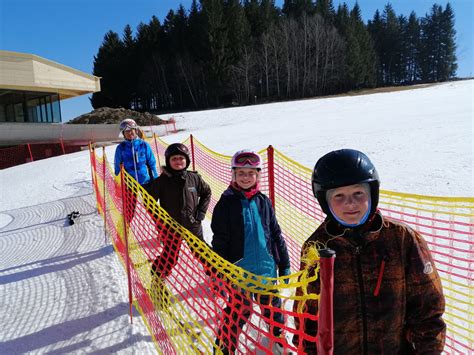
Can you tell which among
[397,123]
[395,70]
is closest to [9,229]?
[397,123]

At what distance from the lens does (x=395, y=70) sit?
6731 centimetres

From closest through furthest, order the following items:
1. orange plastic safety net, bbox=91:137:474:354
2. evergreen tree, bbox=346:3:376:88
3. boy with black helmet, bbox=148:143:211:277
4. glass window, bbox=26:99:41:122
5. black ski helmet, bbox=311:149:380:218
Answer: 1. black ski helmet, bbox=311:149:380:218
2. orange plastic safety net, bbox=91:137:474:354
3. boy with black helmet, bbox=148:143:211:277
4. glass window, bbox=26:99:41:122
5. evergreen tree, bbox=346:3:376:88

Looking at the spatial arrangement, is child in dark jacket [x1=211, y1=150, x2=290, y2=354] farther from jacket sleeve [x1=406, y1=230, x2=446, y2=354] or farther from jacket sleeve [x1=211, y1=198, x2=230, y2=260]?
jacket sleeve [x1=406, y1=230, x2=446, y2=354]

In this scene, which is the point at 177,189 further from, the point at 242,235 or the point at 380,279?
the point at 380,279

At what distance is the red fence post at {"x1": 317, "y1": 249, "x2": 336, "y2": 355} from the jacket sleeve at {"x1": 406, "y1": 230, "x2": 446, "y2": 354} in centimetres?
69

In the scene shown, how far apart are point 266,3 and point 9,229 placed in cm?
5903

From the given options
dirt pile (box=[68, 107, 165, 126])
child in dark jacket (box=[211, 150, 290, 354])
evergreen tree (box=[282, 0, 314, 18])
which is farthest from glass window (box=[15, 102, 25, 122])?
evergreen tree (box=[282, 0, 314, 18])

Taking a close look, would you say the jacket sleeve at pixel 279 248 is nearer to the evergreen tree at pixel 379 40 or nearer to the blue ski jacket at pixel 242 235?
the blue ski jacket at pixel 242 235

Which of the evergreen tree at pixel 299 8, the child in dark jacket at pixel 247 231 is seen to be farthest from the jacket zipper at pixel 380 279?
the evergreen tree at pixel 299 8

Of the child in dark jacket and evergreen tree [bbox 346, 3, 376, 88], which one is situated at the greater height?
evergreen tree [bbox 346, 3, 376, 88]

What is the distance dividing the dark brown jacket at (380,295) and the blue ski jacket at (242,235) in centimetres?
119

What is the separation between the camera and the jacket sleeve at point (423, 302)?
57.9 inches

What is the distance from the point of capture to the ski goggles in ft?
9.39

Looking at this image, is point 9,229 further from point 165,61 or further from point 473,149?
point 165,61
